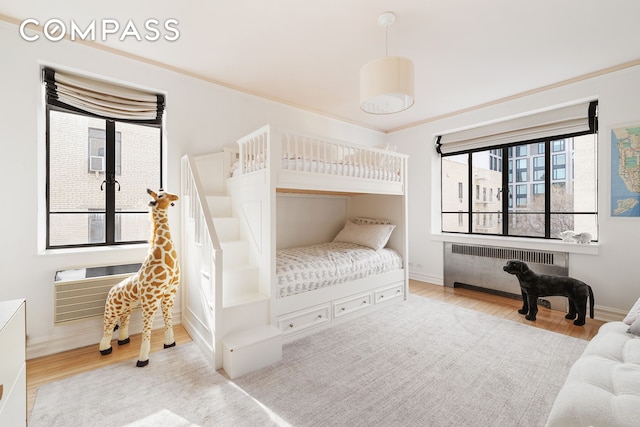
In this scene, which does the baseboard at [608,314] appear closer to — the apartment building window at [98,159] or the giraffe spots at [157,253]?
the giraffe spots at [157,253]

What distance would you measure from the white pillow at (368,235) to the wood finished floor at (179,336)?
1.03m

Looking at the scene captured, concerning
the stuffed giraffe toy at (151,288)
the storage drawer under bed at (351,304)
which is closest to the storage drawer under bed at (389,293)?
the storage drawer under bed at (351,304)

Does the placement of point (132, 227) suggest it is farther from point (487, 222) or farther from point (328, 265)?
point (487, 222)

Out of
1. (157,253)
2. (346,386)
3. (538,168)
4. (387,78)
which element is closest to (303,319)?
(346,386)

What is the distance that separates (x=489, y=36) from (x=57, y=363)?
4.33 meters

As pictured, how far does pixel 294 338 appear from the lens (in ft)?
8.15

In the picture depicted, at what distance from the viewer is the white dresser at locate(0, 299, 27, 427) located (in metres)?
0.96

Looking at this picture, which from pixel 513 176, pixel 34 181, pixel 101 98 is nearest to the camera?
pixel 34 181

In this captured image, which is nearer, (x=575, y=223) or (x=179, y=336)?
(x=179, y=336)

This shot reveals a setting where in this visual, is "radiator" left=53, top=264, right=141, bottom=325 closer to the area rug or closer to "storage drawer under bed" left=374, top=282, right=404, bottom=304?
the area rug

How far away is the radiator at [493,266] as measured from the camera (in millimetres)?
3268

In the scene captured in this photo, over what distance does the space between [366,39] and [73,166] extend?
2.87 meters

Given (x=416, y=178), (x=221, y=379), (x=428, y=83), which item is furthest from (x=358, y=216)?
(x=221, y=379)

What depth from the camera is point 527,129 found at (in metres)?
3.57
